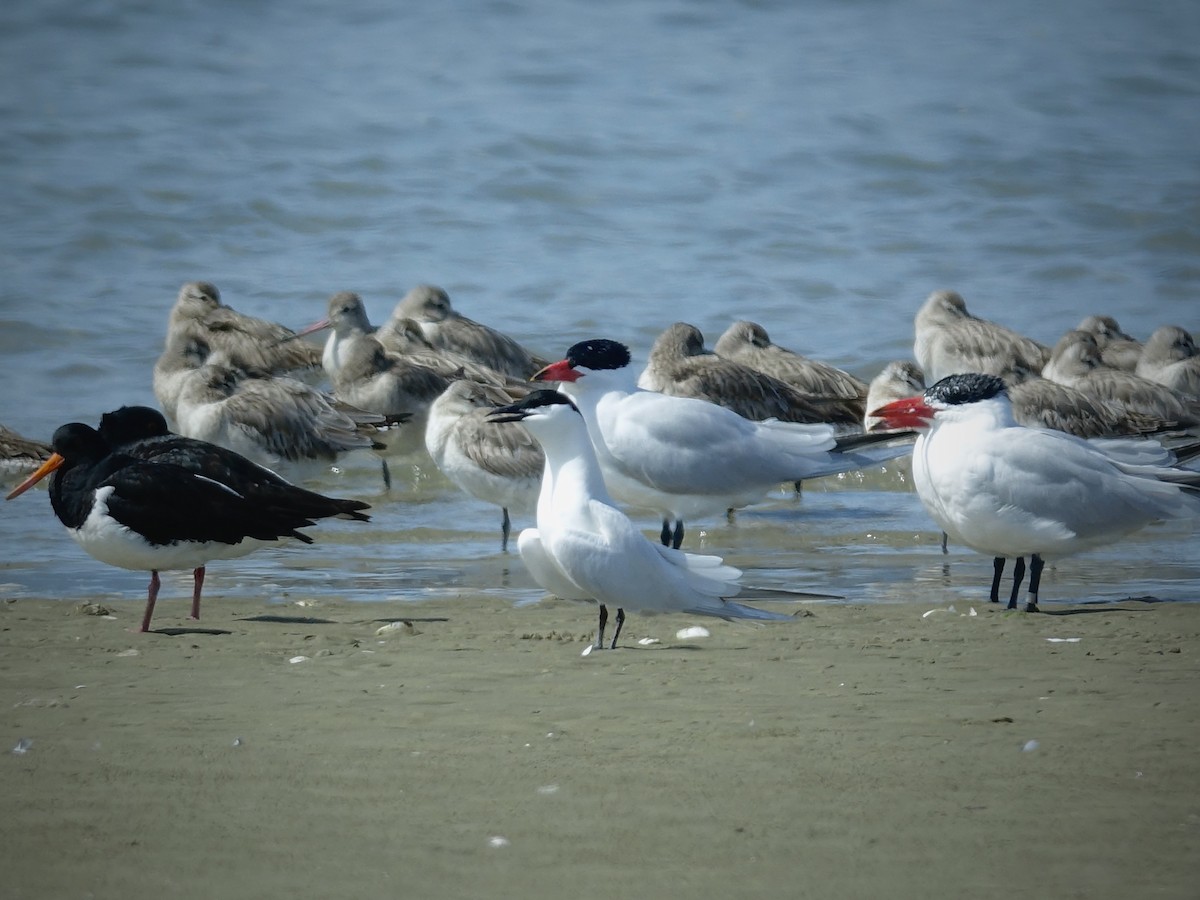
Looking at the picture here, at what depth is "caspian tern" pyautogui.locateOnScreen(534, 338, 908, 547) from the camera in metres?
9.10

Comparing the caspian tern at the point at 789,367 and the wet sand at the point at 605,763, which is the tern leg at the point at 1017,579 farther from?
the caspian tern at the point at 789,367

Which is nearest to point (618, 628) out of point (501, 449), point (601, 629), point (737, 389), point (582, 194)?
point (601, 629)

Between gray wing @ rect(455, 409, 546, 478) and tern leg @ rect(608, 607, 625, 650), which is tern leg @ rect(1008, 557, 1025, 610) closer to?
tern leg @ rect(608, 607, 625, 650)

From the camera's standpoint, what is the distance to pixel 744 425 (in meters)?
9.47

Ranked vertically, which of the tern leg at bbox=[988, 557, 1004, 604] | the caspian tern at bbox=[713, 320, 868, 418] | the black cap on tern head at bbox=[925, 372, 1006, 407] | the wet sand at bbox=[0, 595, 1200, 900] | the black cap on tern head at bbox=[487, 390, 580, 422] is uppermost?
the caspian tern at bbox=[713, 320, 868, 418]

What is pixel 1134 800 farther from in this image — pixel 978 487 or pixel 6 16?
pixel 6 16

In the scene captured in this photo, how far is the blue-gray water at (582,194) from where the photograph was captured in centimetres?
1049

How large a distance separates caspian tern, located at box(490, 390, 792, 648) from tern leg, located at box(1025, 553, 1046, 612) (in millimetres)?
1280

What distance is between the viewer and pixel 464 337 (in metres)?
14.8

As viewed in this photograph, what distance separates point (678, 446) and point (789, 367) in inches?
164

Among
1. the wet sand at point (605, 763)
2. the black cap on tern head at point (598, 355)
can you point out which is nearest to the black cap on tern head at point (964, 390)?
the wet sand at point (605, 763)

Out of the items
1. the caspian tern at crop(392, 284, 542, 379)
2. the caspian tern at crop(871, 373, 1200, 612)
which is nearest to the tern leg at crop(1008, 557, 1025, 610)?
the caspian tern at crop(871, 373, 1200, 612)

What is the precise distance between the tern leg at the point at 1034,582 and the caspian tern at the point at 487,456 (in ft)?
10.3

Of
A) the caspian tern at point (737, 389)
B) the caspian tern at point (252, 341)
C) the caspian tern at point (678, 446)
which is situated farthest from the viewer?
the caspian tern at point (252, 341)
